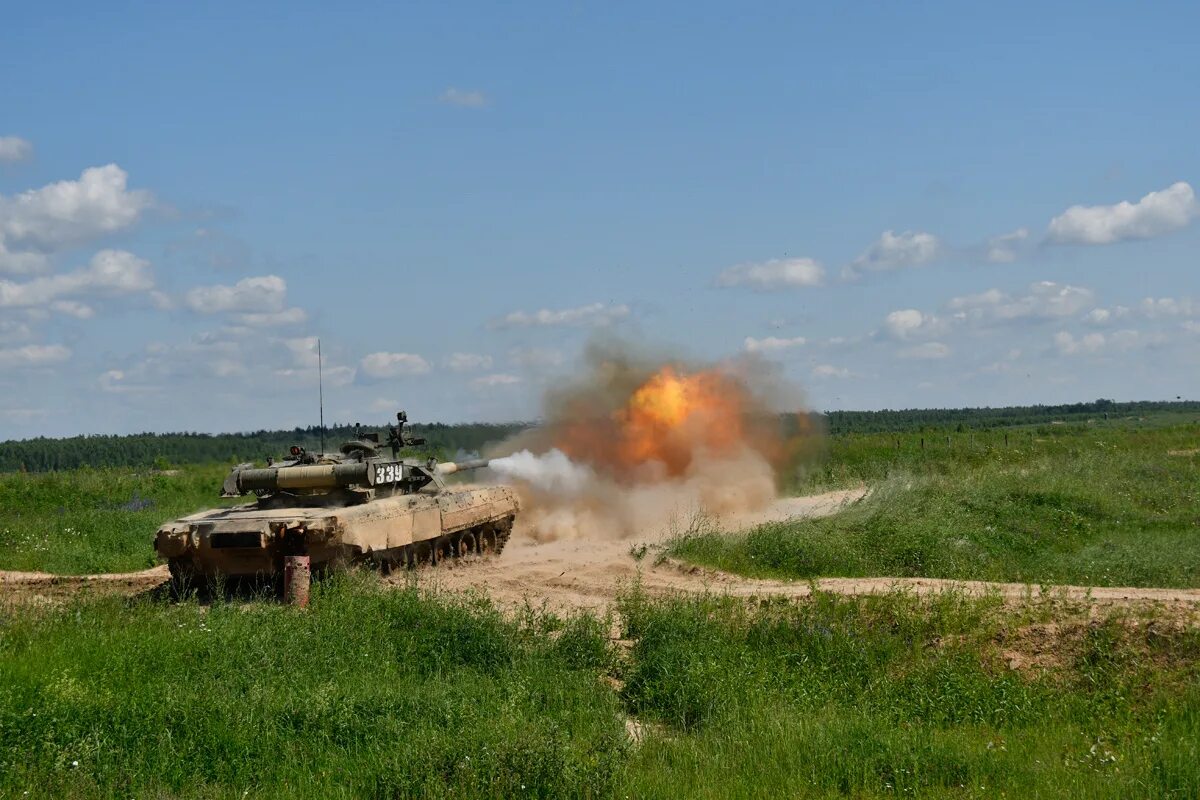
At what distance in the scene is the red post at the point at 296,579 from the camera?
15750 mm

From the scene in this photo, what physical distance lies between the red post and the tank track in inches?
94.2

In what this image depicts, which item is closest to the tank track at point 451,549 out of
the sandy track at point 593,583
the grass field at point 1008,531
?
the sandy track at point 593,583

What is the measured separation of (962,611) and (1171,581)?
198 inches

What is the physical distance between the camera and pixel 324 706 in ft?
Answer: 33.6

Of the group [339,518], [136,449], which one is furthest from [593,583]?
[136,449]

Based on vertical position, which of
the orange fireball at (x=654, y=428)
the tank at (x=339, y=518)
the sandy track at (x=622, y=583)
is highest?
the orange fireball at (x=654, y=428)

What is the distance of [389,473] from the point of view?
63.0ft

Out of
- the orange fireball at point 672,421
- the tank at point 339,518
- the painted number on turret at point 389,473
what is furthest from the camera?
the orange fireball at point 672,421

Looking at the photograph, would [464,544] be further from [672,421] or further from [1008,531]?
[1008,531]

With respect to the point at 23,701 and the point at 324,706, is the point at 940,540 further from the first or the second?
the point at 23,701

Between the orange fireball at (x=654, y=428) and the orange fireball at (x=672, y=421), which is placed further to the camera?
the orange fireball at (x=672, y=421)

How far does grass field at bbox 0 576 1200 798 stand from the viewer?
29.7 ft

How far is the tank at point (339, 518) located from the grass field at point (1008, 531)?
3.73 meters

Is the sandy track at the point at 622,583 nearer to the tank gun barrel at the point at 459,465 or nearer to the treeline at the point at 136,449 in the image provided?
the tank gun barrel at the point at 459,465
